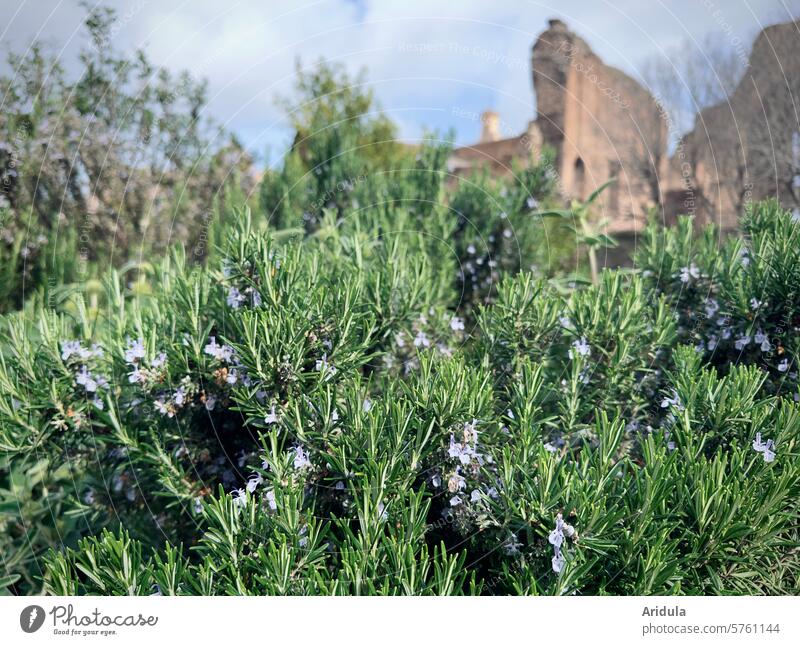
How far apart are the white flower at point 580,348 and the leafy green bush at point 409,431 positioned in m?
0.02

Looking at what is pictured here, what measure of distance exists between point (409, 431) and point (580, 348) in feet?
1.89

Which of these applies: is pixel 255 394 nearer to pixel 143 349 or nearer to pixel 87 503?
pixel 143 349

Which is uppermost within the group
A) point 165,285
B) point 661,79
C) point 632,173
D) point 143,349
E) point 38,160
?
point 632,173

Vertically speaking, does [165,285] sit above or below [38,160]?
below

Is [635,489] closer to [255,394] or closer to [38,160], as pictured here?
[255,394]

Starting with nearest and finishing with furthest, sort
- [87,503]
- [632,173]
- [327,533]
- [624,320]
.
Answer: [327,533], [624,320], [87,503], [632,173]

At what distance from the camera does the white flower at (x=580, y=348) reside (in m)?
1.79

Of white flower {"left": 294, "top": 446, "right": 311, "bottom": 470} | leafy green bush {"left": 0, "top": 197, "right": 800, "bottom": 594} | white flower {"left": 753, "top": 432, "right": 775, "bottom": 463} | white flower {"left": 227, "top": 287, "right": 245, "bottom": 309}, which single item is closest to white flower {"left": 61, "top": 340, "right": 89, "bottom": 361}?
leafy green bush {"left": 0, "top": 197, "right": 800, "bottom": 594}

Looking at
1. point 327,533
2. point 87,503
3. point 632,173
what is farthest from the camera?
point 632,173

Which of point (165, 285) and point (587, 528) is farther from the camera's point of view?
point (165, 285)

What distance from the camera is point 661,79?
5.10m
